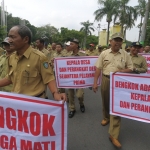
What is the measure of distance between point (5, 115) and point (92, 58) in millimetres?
2741

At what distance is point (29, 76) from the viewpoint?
2172mm

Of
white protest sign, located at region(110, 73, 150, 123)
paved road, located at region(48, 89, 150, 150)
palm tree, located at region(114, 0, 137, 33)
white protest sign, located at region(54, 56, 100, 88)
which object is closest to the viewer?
white protest sign, located at region(110, 73, 150, 123)

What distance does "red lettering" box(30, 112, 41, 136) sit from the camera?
1.99 metres

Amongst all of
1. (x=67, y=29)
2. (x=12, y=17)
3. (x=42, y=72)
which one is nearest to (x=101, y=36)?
(x=67, y=29)

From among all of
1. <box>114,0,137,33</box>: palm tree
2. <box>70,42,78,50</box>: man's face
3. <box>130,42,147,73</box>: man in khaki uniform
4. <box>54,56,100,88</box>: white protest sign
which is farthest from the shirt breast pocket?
<box>114,0,137,33</box>: palm tree

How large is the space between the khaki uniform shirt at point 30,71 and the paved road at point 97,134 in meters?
1.33

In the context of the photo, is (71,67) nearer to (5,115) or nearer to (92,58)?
(92,58)

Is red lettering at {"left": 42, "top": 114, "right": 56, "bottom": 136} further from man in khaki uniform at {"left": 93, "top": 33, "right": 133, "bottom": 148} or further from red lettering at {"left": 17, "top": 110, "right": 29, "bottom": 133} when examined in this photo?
man in khaki uniform at {"left": 93, "top": 33, "right": 133, "bottom": 148}

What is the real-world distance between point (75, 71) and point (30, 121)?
8.24 feet

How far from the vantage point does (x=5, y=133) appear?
2018 millimetres

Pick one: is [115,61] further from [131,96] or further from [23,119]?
[23,119]

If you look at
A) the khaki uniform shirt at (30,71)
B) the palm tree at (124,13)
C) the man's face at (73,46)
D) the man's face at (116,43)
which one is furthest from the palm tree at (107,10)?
the khaki uniform shirt at (30,71)

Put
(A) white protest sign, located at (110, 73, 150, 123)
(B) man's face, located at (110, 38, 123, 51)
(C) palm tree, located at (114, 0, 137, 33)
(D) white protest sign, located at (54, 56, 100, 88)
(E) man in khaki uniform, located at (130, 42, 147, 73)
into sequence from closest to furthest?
(A) white protest sign, located at (110, 73, 150, 123) → (B) man's face, located at (110, 38, 123, 51) → (E) man in khaki uniform, located at (130, 42, 147, 73) → (D) white protest sign, located at (54, 56, 100, 88) → (C) palm tree, located at (114, 0, 137, 33)

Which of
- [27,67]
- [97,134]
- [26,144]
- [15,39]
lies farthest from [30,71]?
[97,134]
